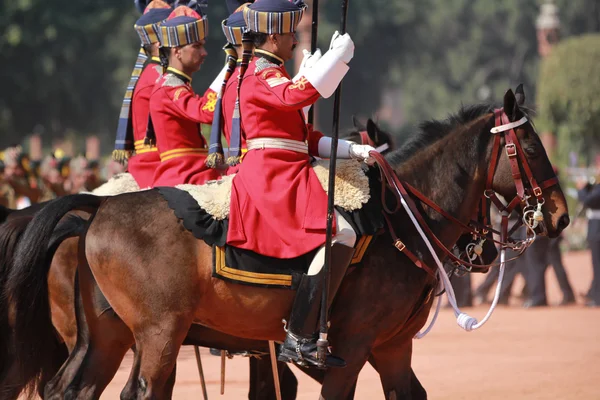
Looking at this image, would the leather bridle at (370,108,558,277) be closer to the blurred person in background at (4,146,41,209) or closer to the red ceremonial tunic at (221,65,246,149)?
the red ceremonial tunic at (221,65,246,149)

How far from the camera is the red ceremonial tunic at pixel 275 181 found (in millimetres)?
5734

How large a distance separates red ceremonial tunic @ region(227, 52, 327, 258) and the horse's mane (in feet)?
2.32

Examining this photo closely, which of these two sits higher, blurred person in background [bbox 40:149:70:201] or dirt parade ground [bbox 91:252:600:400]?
blurred person in background [bbox 40:149:70:201]

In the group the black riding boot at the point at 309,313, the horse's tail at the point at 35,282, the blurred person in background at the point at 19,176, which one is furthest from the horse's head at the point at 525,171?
the blurred person in background at the point at 19,176

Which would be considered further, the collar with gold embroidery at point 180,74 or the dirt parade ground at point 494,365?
the dirt parade ground at point 494,365

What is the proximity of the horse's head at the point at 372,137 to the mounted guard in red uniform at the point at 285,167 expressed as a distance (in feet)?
8.59

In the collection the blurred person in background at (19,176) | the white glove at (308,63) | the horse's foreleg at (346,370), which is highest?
the white glove at (308,63)

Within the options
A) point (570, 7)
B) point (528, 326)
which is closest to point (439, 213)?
point (528, 326)

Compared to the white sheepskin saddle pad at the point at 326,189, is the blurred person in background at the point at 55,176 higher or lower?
lower

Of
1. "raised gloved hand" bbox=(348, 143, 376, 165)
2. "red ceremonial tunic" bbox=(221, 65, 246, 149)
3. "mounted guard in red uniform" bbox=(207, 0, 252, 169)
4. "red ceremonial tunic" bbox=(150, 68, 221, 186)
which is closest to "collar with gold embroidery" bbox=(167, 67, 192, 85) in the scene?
"red ceremonial tunic" bbox=(150, 68, 221, 186)

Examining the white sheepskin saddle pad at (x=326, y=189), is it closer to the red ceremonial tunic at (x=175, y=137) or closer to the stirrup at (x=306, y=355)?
the stirrup at (x=306, y=355)

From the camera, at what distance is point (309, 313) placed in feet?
18.8

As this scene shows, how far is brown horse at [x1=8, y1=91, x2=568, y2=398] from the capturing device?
5641 millimetres

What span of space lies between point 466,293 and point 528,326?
2.33m
